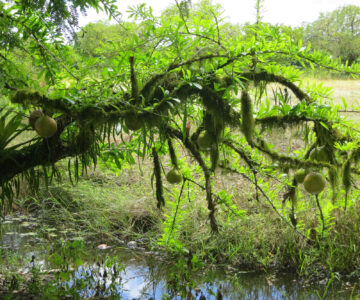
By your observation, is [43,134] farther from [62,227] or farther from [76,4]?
[62,227]

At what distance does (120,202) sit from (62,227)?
61 cm

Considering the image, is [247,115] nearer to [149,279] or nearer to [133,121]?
[133,121]

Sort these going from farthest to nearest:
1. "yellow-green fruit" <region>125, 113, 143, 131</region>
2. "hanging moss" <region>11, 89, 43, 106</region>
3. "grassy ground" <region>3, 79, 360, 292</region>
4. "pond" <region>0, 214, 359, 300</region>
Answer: "grassy ground" <region>3, 79, 360, 292</region> < "pond" <region>0, 214, 359, 300</region> < "yellow-green fruit" <region>125, 113, 143, 131</region> < "hanging moss" <region>11, 89, 43, 106</region>

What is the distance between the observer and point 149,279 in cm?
247

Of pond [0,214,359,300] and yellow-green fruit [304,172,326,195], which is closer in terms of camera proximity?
yellow-green fruit [304,172,326,195]

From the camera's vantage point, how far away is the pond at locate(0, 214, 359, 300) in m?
2.15

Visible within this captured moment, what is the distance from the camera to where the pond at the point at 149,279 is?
7.06 feet

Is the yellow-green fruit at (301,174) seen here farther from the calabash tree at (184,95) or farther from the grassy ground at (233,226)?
the grassy ground at (233,226)

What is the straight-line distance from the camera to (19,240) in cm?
322

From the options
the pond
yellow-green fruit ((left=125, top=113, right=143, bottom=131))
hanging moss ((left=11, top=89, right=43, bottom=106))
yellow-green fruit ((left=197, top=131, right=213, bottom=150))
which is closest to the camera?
hanging moss ((left=11, top=89, right=43, bottom=106))

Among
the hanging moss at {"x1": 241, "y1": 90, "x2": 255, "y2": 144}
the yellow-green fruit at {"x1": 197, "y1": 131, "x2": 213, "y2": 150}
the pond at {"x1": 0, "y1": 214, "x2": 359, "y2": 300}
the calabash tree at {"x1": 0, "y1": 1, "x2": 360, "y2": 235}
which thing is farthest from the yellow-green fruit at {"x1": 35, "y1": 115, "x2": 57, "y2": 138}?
the pond at {"x1": 0, "y1": 214, "x2": 359, "y2": 300}

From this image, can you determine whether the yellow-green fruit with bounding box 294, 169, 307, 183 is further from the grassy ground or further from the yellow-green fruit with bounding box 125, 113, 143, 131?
the yellow-green fruit with bounding box 125, 113, 143, 131

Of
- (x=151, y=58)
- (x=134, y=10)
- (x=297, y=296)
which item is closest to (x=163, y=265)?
(x=297, y=296)

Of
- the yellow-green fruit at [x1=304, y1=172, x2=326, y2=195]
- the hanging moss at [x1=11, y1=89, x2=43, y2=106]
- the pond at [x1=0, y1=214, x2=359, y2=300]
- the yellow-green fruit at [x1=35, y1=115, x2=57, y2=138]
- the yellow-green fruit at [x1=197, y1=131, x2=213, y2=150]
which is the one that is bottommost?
the pond at [x1=0, y1=214, x2=359, y2=300]
